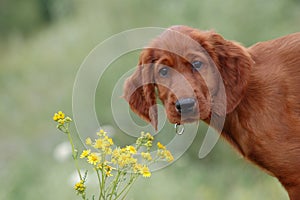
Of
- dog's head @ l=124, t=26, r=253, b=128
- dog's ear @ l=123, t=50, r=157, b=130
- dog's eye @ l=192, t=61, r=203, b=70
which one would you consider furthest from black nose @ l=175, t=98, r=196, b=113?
dog's ear @ l=123, t=50, r=157, b=130

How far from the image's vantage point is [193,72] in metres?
5.61

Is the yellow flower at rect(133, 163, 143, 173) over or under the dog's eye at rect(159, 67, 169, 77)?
under

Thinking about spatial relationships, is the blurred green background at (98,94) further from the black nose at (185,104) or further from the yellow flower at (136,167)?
the yellow flower at (136,167)

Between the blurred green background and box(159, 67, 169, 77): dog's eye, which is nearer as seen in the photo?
box(159, 67, 169, 77): dog's eye

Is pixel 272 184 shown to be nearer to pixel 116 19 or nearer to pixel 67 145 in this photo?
pixel 67 145

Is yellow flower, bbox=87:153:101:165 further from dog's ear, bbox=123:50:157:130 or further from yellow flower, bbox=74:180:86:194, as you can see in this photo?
dog's ear, bbox=123:50:157:130

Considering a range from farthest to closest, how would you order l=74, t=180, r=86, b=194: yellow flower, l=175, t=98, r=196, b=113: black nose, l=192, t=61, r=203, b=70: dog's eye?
l=192, t=61, r=203, b=70: dog's eye, l=175, t=98, r=196, b=113: black nose, l=74, t=180, r=86, b=194: yellow flower

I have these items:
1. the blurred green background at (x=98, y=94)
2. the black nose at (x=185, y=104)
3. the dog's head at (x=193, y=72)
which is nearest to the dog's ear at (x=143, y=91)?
the dog's head at (x=193, y=72)

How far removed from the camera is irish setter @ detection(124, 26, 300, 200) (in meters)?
5.62

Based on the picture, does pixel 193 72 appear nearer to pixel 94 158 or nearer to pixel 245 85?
pixel 245 85

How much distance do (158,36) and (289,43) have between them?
900 millimetres

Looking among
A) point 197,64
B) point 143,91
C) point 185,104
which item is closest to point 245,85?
point 197,64

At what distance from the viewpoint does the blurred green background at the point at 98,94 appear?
937 cm

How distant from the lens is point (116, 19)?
1218 cm
